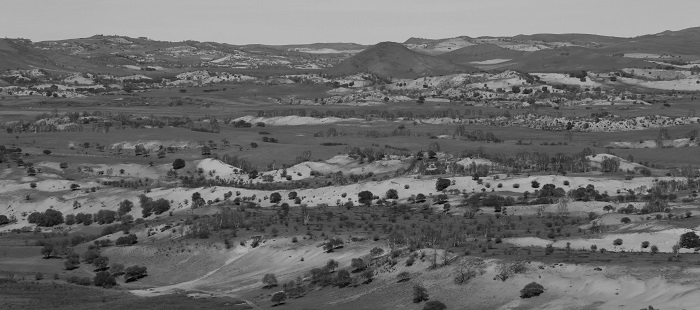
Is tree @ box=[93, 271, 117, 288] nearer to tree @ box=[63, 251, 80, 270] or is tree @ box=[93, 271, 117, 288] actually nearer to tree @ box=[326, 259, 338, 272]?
tree @ box=[63, 251, 80, 270]

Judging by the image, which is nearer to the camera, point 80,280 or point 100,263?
point 80,280

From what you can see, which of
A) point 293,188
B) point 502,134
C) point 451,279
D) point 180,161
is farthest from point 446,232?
point 502,134

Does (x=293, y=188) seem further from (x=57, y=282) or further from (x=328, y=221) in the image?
(x=57, y=282)

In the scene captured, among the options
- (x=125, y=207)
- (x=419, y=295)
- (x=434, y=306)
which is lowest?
(x=125, y=207)

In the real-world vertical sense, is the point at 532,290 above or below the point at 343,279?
above

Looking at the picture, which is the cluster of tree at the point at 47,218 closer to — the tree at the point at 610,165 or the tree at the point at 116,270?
the tree at the point at 116,270

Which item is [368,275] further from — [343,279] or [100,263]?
[100,263]

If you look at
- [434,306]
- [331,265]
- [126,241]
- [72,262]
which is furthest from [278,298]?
[126,241]
